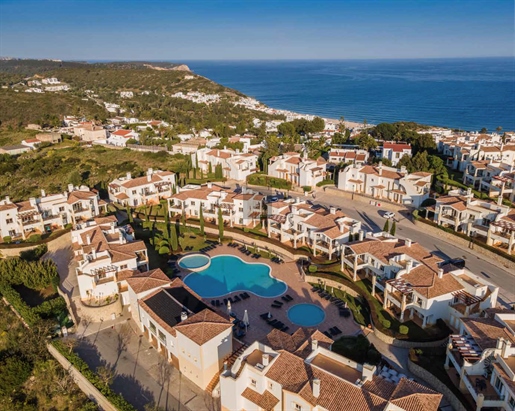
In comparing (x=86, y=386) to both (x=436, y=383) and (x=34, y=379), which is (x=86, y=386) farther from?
(x=436, y=383)

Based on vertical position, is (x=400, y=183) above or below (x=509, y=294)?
above

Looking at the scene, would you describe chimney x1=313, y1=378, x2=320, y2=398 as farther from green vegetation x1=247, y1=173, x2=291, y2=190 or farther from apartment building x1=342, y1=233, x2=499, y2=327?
green vegetation x1=247, y1=173, x2=291, y2=190

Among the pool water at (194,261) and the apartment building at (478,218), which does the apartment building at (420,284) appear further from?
the pool water at (194,261)

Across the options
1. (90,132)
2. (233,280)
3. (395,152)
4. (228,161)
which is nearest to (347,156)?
(395,152)

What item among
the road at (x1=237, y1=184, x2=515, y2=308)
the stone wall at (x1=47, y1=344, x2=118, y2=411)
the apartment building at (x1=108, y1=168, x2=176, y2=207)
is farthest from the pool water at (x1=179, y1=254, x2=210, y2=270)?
the road at (x1=237, y1=184, x2=515, y2=308)

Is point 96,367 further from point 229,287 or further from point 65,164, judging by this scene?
point 65,164

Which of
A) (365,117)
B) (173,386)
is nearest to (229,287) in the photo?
(173,386)
